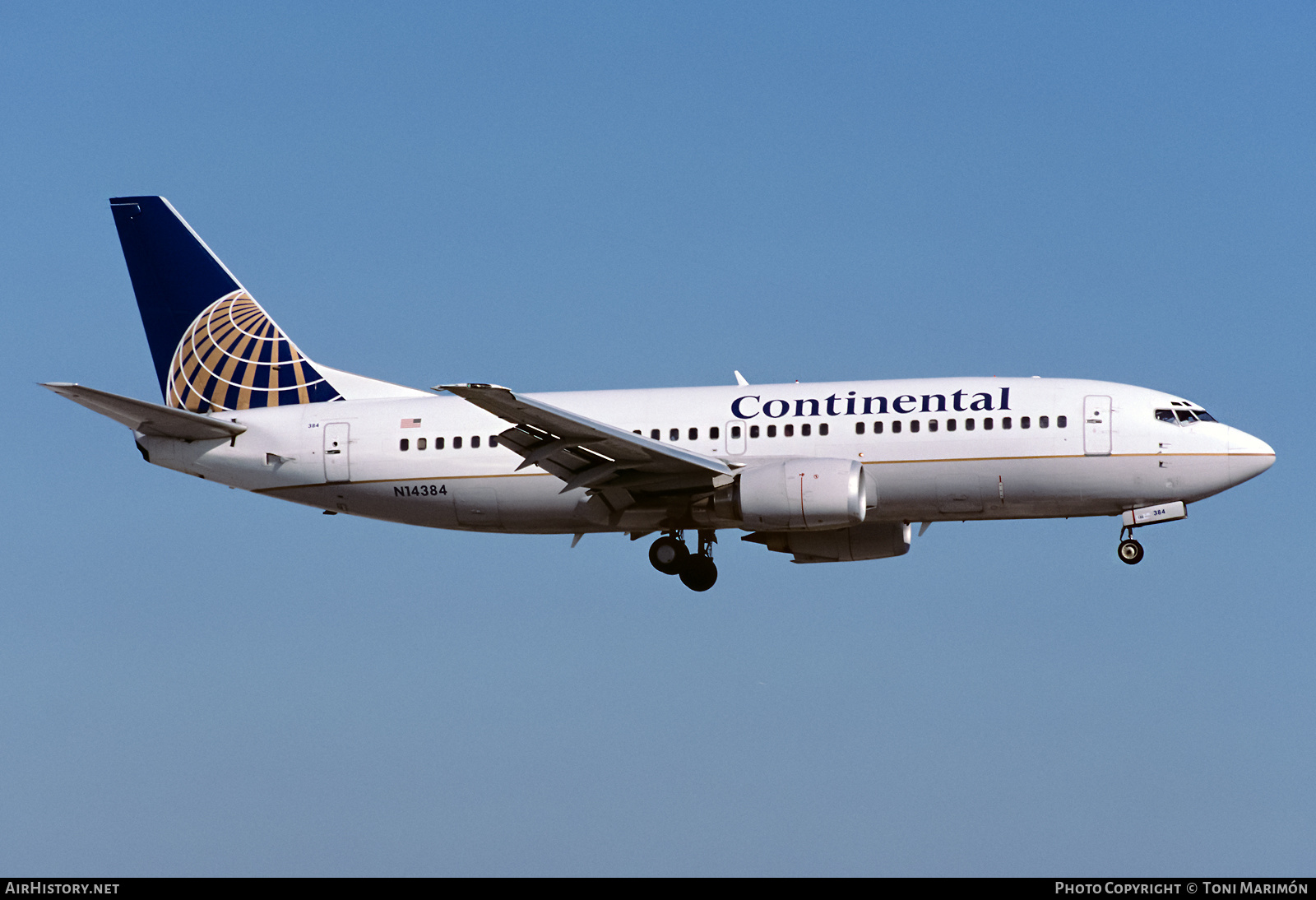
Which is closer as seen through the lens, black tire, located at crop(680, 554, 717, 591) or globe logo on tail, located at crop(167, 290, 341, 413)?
black tire, located at crop(680, 554, 717, 591)

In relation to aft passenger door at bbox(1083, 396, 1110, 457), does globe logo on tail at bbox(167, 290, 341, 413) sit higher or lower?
higher

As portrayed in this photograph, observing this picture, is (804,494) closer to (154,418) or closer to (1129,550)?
(1129,550)

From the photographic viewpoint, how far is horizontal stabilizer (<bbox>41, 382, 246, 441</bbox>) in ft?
125

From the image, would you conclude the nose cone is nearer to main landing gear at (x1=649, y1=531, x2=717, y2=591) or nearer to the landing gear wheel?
the landing gear wheel

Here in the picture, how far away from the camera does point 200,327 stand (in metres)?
44.4

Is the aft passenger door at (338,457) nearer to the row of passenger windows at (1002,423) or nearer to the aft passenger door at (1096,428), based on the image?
the row of passenger windows at (1002,423)

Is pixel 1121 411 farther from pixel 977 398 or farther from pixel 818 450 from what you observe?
pixel 818 450

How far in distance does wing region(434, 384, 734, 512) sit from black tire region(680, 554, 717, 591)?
290 centimetres

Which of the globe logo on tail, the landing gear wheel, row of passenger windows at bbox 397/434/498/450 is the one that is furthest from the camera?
the globe logo on tail

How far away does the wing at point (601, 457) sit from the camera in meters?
35.5

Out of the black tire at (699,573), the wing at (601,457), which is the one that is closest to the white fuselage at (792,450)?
the wing at (601,457)

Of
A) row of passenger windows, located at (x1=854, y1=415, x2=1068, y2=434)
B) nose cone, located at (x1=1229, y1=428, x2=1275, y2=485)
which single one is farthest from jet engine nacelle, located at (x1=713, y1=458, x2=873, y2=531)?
nose cone, located at (x1=1229, y1=428, x2=1275, y2=485)

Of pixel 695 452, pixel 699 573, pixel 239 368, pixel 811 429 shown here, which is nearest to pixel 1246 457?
pixel 811 429

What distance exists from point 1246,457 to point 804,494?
9575 mm
